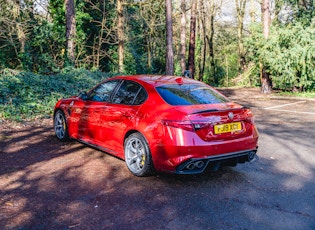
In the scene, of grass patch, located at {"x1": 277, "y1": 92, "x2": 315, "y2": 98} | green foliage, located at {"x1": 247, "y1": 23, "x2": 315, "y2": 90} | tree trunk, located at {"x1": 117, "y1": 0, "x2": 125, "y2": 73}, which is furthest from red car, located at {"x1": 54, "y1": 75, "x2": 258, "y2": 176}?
tree trunk, located at {"x1": 117, "y1": 0, "x2": 125, "y2": 73}

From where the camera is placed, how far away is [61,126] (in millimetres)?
7137

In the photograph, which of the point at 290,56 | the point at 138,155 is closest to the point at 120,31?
the point at 290,56

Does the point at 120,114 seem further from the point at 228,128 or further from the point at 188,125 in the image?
the point at 228,128

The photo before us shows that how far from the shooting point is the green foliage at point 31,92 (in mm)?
10492

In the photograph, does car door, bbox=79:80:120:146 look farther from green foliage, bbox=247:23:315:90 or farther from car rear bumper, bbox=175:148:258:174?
green foliage, bbox=247:23:315:90

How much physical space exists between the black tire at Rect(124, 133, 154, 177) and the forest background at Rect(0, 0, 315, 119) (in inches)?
260

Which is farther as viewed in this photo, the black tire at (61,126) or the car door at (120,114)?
the black tire at (61,126)

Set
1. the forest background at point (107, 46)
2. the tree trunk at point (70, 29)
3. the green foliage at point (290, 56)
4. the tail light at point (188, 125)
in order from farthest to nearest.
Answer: the tree trunk at point (70, 29) → the green foliage at point (290, 56) → the forest background at point (107, 46) → the tail light at point (188, 125)

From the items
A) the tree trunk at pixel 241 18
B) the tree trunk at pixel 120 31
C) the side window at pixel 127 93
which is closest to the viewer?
the side window at pixel 127 93

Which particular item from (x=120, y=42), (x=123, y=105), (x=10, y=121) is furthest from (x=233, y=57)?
(x=123, y=105)

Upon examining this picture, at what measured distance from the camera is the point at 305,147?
265 inches

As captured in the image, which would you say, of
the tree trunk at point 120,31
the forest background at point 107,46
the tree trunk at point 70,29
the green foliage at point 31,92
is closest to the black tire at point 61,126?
the green foliage at point 31,92

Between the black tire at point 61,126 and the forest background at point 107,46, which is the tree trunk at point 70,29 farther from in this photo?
the black tire at point 61,126

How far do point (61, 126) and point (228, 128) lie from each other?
4.15m
